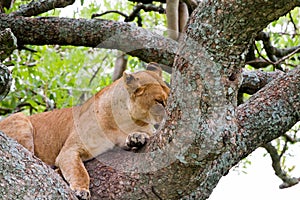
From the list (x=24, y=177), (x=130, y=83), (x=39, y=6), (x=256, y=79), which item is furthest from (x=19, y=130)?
(x=256, y=79)

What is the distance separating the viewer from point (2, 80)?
2.41 m

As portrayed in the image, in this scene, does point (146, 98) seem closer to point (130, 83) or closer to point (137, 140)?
point (130, 83)

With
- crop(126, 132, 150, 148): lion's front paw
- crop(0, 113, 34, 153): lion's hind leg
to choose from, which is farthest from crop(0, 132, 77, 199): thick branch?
crop(0, 113, 34, 153): lion's hind leg

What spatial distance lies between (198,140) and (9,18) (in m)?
2.20

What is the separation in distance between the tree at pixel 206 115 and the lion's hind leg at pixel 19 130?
0.52 m

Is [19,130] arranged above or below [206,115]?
below

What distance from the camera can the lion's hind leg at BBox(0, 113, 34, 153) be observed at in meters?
3.61

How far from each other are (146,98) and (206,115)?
122 cm

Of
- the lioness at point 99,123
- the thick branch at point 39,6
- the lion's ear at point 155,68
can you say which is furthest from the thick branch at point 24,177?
the thick branch at point 39,6

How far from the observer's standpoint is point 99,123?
3.64 m

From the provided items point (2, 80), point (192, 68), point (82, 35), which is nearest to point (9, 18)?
point (82, 35)

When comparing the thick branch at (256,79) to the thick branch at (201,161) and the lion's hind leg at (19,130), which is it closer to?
the thick branch at (201,161)

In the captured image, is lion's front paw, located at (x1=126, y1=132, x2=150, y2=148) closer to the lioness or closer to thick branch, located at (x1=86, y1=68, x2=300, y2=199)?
thick branch, located at (x1=86, y1=68, x2=300, y2=199)

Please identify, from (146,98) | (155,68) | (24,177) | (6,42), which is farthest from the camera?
(155,68)
